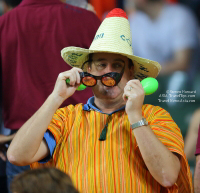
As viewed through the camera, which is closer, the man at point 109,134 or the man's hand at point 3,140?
the man at point 109,134

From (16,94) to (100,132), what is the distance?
0.79 metres

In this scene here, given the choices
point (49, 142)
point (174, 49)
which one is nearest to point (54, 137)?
point (49, 142)

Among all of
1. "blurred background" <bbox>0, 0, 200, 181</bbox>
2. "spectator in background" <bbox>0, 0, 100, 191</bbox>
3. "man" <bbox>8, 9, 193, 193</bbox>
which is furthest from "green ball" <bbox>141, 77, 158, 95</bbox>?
"blurred background" <bbox>0, 0, 200, 181</bbox>

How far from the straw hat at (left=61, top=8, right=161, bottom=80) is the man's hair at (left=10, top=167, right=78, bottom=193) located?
1.16m

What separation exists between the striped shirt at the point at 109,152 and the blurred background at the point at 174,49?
743 mm

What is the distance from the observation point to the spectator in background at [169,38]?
284cm

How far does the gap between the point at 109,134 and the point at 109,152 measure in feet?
0.35

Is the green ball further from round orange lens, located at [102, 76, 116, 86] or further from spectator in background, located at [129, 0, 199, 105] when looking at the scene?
spectator in background, located at [129, 0, 199, 105]

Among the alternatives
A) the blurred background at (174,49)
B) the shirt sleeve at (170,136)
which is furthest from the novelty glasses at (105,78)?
the blurred background at (174,49)

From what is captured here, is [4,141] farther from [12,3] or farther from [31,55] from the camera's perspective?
[12,3]

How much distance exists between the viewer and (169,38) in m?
2.88

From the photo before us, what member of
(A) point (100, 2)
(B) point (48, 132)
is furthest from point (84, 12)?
(B) point (48, 132)

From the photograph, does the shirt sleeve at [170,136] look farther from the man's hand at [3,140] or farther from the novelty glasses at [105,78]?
the man's hand at [3,140]

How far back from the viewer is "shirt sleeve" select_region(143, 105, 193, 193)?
195 cm
